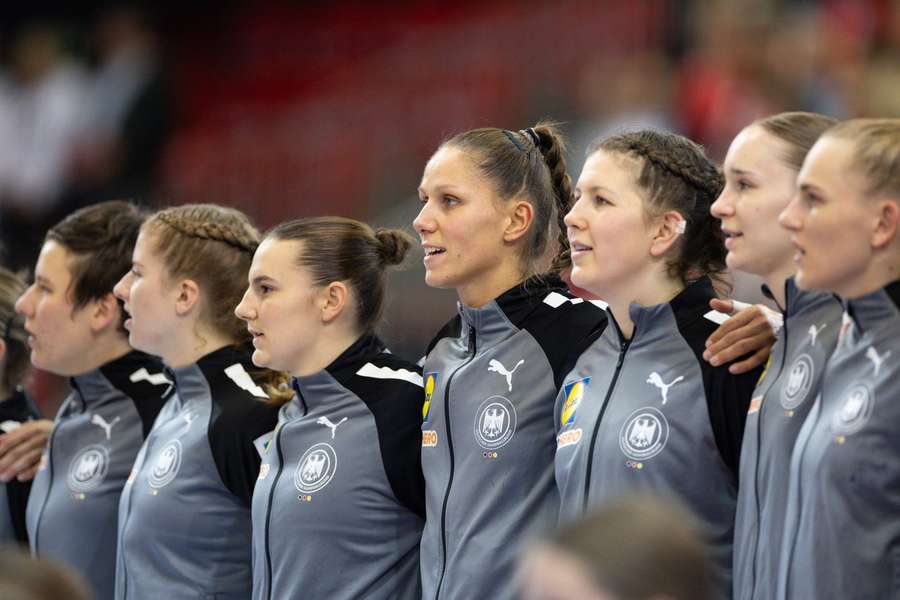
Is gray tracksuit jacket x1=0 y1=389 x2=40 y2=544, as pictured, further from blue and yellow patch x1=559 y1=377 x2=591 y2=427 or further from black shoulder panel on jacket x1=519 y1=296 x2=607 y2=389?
blue and yellow patch x1=559 y1=377 x2=591 y2=427

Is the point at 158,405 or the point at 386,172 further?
the point at 386,172

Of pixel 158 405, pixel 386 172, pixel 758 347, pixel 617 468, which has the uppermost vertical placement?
pixel 758 347

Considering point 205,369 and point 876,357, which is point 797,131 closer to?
point 876,357

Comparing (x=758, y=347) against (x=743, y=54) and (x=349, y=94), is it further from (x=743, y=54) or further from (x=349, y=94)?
(x=349, y=94)

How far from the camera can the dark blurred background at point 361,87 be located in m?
8.34

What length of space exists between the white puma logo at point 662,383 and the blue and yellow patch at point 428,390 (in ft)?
2.30

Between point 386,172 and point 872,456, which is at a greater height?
point 872,456

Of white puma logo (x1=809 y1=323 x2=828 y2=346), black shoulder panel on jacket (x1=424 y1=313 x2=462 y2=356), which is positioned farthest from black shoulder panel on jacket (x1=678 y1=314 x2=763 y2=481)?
black shoulder panel on jacket (x1=424 y1=313 x2=462 y2=356)

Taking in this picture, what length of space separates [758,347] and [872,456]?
0.62 meters

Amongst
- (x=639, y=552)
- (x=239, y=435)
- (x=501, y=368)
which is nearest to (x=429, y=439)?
(x=501, y=368)

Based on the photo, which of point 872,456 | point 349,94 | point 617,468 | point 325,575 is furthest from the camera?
point 349,94

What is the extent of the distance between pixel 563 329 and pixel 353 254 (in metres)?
0.74

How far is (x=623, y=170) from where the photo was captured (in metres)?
3.87

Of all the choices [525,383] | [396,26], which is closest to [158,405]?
[525,383]
